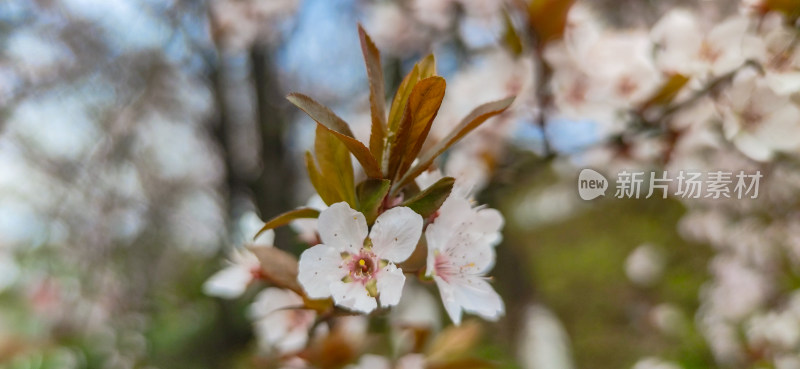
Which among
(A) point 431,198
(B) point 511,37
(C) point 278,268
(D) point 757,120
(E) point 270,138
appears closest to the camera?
(A) point 431,198

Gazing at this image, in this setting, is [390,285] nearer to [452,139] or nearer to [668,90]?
[452,139]

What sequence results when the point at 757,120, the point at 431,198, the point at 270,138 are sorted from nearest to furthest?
the point at 431,198 → the point at 757,120 → the point at 270,138

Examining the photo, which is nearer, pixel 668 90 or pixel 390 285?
pixel 390 285

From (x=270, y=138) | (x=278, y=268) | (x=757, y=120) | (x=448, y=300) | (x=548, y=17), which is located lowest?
(x=448, y=300)

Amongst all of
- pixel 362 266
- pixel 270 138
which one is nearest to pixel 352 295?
pixel 362 266

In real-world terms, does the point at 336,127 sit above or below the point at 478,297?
above

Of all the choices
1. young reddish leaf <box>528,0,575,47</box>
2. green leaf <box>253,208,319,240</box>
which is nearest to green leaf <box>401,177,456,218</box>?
green leaf <box>253,208,319,240</box>
